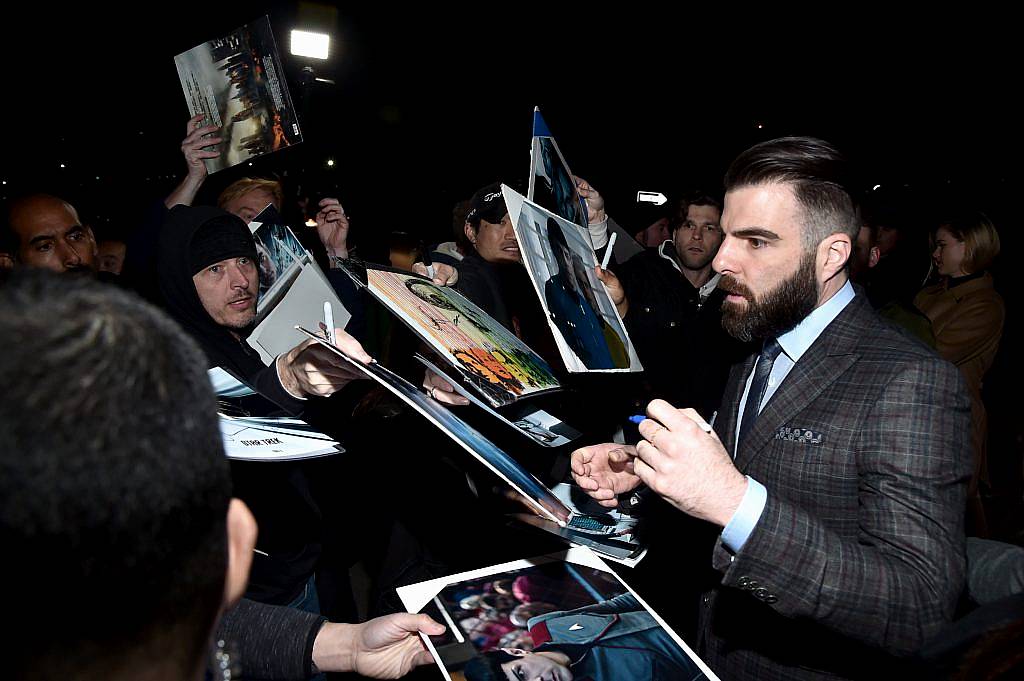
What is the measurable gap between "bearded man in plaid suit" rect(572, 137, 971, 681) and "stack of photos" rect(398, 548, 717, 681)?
0.67 ft

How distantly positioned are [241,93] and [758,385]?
8.53 feet

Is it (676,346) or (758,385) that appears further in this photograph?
(676,346)

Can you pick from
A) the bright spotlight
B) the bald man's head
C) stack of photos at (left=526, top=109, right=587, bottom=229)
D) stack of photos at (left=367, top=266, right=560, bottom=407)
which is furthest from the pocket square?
the bright spotlight

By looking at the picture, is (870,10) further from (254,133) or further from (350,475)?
(350,475)

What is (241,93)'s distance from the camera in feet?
9.58

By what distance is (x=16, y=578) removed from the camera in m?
0.45

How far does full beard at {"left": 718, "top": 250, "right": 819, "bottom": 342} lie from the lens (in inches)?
64.2

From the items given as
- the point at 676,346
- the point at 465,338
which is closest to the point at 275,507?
the point at 465,338

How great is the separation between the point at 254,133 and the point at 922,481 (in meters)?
2.96

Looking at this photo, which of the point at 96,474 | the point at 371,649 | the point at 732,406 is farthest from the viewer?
the point at 732,406

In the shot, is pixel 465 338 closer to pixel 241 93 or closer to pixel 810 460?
pixel 810 460

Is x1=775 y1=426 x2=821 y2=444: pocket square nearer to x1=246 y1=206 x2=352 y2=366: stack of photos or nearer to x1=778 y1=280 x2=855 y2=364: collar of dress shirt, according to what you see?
x1=778 y1=280 x2=855 y2=364: collar of dress shirt

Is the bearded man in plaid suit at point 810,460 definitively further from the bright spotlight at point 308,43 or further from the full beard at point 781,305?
the bright spotlight at point 308,43

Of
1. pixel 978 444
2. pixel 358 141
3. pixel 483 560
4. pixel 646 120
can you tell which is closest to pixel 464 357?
pixel 483 560
